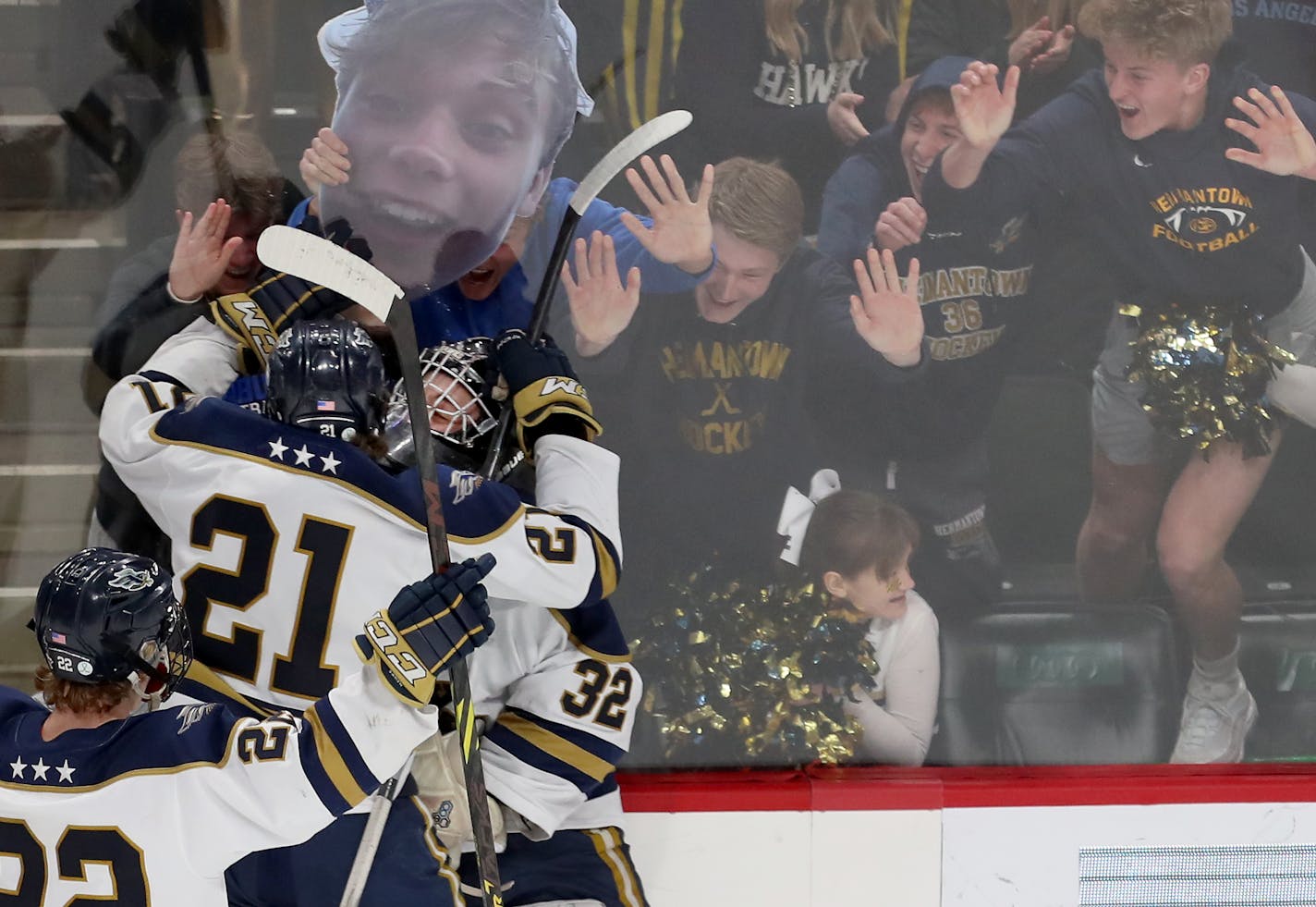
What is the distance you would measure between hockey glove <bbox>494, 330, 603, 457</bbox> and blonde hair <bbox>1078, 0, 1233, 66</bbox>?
1205 millimetres

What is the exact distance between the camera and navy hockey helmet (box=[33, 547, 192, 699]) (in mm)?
1749

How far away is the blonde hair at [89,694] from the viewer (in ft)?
5.82

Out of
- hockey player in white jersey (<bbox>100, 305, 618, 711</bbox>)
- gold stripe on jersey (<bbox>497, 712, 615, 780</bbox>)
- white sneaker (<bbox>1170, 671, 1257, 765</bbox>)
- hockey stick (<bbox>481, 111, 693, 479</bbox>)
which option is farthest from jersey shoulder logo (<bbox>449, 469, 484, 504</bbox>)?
white sneaker (<bbox>1170, 671, 1257, 765</bbox>)

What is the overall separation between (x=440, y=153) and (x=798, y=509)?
3.21 ft

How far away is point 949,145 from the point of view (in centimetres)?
272

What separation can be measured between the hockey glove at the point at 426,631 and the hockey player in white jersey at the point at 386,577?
0.35 meters

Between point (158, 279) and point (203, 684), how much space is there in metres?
0.83

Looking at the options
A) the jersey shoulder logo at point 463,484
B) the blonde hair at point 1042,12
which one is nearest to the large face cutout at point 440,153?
the jersey shoulder logo at point 463,484

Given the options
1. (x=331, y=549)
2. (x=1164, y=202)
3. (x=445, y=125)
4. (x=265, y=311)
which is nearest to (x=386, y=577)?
(x=331, y=549)

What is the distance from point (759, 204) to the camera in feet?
8.96

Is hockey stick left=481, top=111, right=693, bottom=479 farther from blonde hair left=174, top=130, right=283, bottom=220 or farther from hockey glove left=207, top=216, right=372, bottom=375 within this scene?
blonde hair left=174, top=130, right=283, bottom=220

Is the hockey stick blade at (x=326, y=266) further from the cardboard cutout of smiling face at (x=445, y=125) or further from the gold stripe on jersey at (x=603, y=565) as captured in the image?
the cardboard cutout of smiling face at (x=445, y=125)

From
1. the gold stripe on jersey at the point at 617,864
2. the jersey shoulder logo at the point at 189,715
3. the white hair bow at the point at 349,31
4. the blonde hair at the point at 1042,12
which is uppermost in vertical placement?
the blonde hair at the point at 1042,12

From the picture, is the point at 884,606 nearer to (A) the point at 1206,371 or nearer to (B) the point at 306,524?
(A) the point at 1206,371
